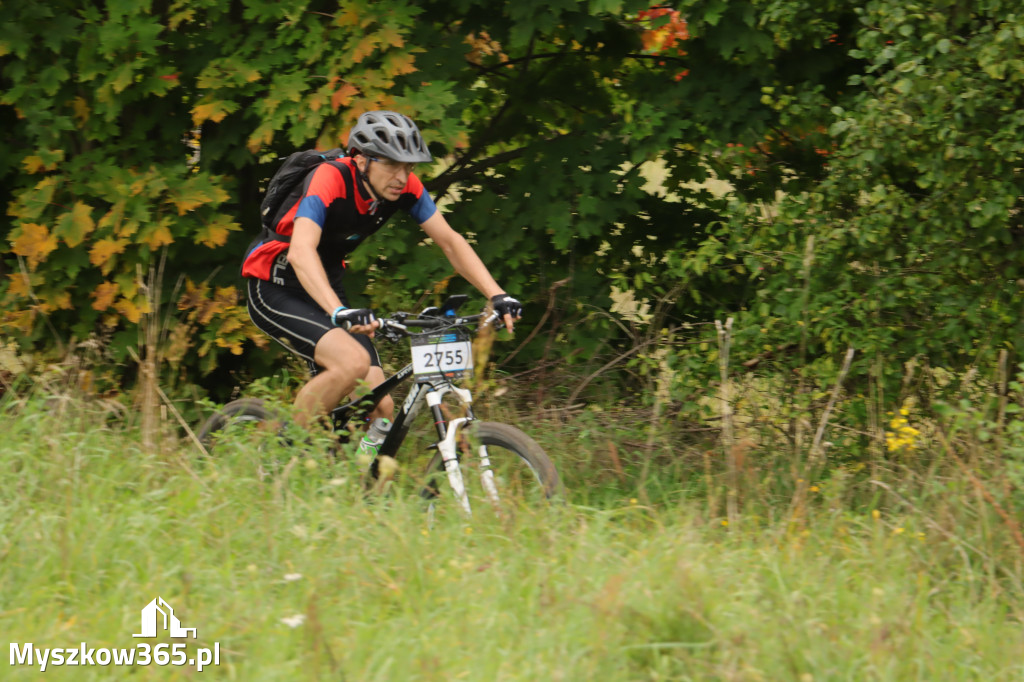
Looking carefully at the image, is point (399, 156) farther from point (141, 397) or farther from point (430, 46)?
point (141, 397)

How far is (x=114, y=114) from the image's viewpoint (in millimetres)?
6441

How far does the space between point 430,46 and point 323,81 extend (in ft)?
2.50

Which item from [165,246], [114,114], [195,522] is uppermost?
[114,114]

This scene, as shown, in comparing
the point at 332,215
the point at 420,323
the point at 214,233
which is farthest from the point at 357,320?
the point at 214,233

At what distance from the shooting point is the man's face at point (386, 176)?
4965 millimetres

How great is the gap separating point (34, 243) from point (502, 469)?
378 centimetres

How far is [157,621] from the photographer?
3537 mm

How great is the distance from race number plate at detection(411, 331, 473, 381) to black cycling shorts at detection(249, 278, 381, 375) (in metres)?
0.55

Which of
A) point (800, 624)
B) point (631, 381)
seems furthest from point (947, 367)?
point (800, 624)

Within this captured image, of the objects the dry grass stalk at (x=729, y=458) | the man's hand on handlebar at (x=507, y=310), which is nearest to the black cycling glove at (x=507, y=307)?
the man's hand on handlebar at (x=507, y=310)

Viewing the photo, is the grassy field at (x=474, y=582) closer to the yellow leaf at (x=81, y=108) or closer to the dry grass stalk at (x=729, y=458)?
the dry grass stalk at (x=729, y=458)

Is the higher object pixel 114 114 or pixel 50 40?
pixel 50 40

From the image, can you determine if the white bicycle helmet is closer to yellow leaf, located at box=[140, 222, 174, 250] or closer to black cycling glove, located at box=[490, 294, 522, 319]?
black cycling glove, located at box=[490, 294, 522, 319]

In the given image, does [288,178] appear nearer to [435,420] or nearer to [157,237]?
[435,420]
